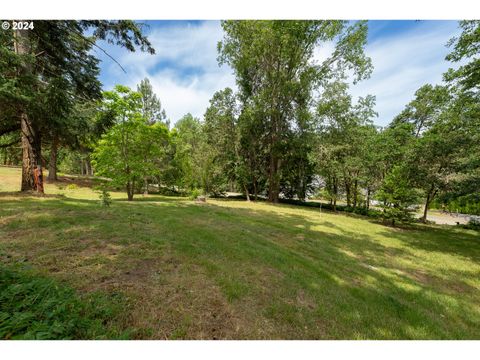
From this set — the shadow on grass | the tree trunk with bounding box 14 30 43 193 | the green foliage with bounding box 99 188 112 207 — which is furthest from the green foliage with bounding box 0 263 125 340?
the tree trunk with bounding box 14 30 43 193

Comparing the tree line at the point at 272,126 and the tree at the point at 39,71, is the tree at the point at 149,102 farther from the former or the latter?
the tree at the point at 39,71

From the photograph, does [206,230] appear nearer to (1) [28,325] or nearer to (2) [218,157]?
(1) [28,325]

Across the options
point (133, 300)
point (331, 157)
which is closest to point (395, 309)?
point (133, 300)

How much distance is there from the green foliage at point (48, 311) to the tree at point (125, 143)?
11.5m

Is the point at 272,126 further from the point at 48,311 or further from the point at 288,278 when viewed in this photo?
the point at 48,311

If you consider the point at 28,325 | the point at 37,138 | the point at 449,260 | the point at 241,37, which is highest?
the point at 241,37

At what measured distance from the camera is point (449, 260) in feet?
23.9

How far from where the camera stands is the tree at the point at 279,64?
14562mm

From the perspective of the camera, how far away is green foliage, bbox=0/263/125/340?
175 centimetres

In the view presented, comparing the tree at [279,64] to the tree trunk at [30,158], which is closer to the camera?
the tree trunk at [30,158]

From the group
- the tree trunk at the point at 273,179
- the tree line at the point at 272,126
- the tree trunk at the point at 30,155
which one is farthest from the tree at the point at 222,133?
the tree trunk at the point at 30,155

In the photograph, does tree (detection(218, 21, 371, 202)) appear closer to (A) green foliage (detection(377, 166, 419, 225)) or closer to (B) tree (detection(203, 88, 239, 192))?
(B) tree (detection(203, 88, 239, 192))

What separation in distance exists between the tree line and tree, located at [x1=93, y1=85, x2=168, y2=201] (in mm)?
66

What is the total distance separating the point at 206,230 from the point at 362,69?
1649cm
